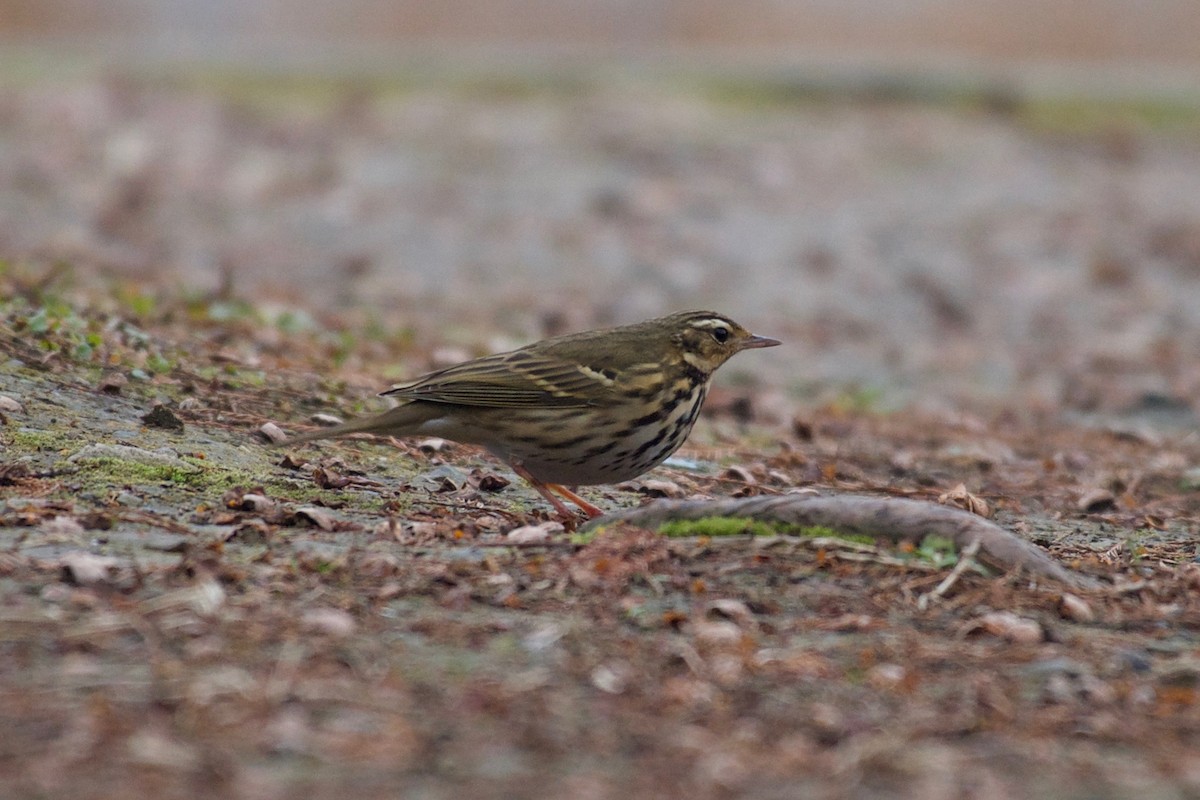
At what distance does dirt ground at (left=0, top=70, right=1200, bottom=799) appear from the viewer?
4.40 m

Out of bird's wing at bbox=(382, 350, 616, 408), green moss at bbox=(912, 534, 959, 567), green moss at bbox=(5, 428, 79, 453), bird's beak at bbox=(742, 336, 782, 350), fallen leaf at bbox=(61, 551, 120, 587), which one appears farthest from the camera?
bird's beak at bbox=(742, 336, 782, 350)

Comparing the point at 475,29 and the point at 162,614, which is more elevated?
the point at 475,29

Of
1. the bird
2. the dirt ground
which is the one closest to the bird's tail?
the bird

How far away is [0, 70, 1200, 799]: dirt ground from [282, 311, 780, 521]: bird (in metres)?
0.32

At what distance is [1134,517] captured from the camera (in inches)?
316

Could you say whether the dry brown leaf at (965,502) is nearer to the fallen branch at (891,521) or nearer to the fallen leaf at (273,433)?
the fallen branch at (891,521)

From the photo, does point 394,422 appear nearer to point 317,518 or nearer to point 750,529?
point 317,518

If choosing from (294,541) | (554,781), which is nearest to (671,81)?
(294,541)

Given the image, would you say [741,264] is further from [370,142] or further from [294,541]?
[294,541]

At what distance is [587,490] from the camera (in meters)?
8.29

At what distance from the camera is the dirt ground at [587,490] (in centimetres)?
440

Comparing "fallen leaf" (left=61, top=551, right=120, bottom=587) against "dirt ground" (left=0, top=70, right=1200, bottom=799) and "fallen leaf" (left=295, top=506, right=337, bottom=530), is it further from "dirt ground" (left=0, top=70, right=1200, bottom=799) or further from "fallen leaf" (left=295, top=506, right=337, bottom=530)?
"fallen leaf" (left=295, top=506, right=337, bottom=530)

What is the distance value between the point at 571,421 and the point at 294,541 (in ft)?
5.17

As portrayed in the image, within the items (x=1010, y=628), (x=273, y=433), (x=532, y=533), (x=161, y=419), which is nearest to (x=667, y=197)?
(x=273, y=433)
